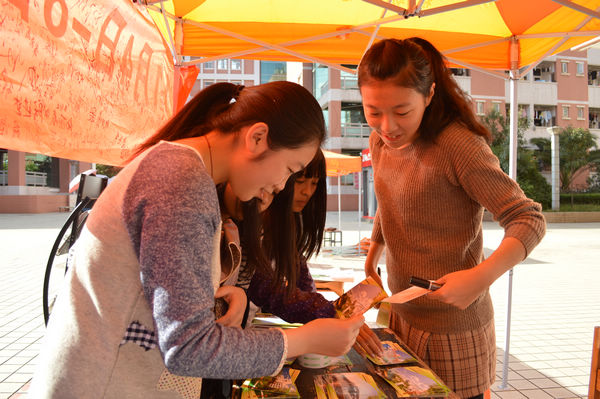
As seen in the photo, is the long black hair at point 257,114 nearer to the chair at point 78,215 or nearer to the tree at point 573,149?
the chair at point 78,215

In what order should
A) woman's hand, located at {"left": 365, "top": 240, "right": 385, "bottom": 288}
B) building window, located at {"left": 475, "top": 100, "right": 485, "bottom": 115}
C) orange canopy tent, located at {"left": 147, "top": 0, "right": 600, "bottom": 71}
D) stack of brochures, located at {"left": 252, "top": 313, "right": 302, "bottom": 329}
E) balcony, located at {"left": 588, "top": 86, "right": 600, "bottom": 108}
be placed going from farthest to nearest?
balcony, located at {"left": 588, "top": 86, "right": 600, "bottom": 108} < building window, located at {"left": 475, "top": 100, "right": 485, "bottom": 115} < orange canopy tent, located at {"left": 147, "top": 0, "right": 600, "bottom": 71} < woman's hand, located at {"left": 365, "top": 240, "right": 385, "bottom": 288} < stack of brochures, located at {"left": 252, "top": 313, "right": 302, "bottom": 329}

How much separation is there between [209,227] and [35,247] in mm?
10263

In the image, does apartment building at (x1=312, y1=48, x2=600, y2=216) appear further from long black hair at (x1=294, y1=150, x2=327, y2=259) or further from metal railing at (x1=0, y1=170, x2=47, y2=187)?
long black hair at (x1=294, y1=150, x2=327, y2=259)

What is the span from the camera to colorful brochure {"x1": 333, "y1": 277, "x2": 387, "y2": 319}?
135cm

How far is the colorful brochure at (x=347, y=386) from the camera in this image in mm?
1081

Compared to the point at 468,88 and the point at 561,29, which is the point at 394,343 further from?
the point at 468,88

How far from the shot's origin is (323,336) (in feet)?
3.08

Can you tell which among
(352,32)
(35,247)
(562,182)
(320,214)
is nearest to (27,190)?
(35,247)

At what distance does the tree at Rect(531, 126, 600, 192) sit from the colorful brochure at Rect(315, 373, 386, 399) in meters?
24.3

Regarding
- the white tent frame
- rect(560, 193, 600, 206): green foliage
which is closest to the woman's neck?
the white tent frame

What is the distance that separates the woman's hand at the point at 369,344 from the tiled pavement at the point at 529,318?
7.09ft

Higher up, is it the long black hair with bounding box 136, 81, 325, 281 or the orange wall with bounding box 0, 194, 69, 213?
the long black hair with bounding box 136, 81, 325, 281

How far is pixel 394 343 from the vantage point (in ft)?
4.78
